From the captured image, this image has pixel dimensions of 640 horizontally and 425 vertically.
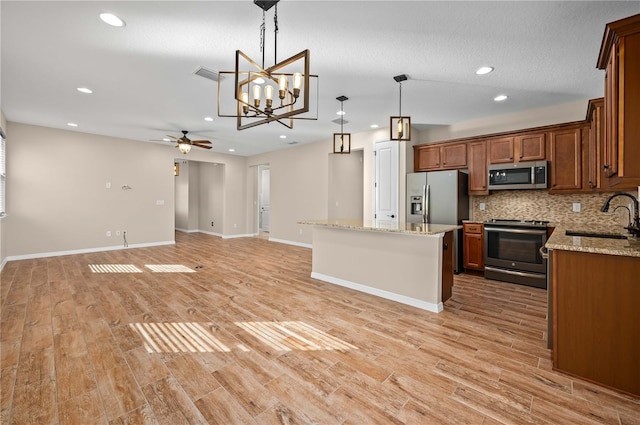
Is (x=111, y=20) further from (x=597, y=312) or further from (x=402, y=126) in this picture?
(x=597, y=312)

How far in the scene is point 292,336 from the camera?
8.38 ft

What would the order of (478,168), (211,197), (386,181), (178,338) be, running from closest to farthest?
(178,338) < (478,168) < (386,181) < (211,197)

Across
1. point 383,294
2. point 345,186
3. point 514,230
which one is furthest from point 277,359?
point 345,186

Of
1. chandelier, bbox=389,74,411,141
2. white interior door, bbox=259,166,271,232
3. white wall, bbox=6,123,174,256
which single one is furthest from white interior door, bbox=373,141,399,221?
white interior door, bbox=259,166,271,232

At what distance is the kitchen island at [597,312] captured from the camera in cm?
181

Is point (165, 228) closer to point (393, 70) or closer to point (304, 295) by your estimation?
point (304, 295)

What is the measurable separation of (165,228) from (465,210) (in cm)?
731

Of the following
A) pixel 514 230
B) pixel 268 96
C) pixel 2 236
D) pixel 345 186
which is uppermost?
pixel 268 96

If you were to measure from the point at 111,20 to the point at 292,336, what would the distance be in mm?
3143

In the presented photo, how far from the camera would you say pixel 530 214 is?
4.68 metres

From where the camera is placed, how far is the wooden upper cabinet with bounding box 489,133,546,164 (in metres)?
4.37

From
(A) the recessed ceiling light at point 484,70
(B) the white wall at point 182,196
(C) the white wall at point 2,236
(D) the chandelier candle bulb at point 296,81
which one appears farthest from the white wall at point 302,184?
(C) the white wall at point 2,236

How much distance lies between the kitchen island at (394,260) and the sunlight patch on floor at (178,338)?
1.97m

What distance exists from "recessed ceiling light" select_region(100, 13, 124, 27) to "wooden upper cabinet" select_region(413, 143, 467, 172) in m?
4.87
